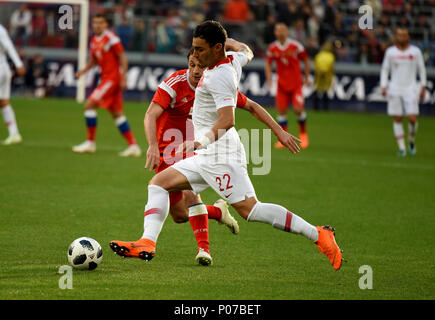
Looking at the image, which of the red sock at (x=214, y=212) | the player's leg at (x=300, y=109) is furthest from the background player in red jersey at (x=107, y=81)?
the red sock at (x=214, y=212)

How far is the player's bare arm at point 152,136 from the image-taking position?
18.7ft

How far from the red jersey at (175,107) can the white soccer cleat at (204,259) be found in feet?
3.13

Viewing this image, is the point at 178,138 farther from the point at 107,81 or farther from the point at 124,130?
the point at 107,81

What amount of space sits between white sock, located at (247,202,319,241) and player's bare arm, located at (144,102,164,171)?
0.83 m

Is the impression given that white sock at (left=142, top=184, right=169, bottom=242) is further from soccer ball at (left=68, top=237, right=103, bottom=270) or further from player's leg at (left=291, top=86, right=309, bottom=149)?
player's leg at (left=291, top=86, right=309, bottom=149)

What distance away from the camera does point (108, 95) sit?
1402cm

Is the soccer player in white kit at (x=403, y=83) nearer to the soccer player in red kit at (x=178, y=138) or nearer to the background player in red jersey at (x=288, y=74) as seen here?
the background player in red jersey at (x=288, y=74)

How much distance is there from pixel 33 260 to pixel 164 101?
1.71 meters

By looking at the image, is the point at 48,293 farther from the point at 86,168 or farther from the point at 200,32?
the point at 86,168

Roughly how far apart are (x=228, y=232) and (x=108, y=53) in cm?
693

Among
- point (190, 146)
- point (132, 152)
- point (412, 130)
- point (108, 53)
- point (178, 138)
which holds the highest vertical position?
point (108, 53)

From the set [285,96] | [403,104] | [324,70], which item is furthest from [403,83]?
[324,70]
